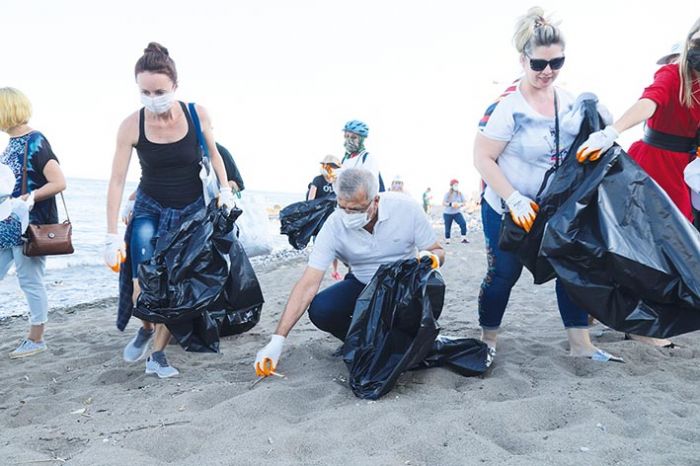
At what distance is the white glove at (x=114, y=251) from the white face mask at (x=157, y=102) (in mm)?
741

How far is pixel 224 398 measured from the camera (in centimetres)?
257

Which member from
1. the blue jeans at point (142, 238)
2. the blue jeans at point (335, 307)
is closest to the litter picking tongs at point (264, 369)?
the blue jeans at point (335, 307)

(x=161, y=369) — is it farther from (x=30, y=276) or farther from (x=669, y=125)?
(x=669, y=125)

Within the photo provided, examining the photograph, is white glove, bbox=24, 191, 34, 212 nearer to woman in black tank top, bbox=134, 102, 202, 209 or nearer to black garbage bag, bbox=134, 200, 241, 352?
woman in black tank top, bbox=134, 102, 202, 209

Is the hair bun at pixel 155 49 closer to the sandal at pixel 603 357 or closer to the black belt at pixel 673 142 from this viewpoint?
the black belt at pixel 673 142

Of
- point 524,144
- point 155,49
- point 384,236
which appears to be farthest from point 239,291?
point 524,144

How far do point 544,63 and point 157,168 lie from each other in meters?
2.12

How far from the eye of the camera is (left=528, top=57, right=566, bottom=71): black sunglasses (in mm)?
2598

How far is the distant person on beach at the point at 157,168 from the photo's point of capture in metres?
2.94

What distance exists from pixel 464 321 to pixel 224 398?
2086mm

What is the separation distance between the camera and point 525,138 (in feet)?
8.89

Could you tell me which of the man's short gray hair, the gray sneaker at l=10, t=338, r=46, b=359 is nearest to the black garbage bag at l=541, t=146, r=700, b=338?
the man's short gray hair

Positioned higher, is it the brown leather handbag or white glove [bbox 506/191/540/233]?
white glove [bbox 506/191/540/233]

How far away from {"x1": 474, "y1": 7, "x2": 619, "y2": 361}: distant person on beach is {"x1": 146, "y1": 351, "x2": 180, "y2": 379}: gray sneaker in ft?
5.80
